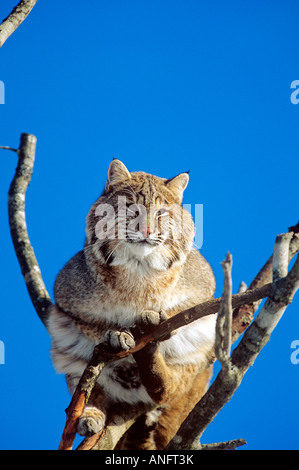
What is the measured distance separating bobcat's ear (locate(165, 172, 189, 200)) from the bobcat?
0.04ft

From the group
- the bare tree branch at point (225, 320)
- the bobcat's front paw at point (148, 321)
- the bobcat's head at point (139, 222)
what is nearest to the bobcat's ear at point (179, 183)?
the bobcat's head at point (139, 222)

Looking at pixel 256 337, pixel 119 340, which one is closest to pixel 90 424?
pixel 119 340

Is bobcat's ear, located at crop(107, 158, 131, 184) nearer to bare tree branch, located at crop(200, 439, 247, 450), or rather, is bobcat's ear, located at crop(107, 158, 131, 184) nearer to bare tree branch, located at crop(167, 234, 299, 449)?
bare tree branch, located at crop(167, 234, 299, 449)

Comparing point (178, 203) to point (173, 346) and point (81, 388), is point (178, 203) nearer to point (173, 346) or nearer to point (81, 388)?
point (173, 346)

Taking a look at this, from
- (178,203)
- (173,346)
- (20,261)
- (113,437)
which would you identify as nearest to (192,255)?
(178,203)

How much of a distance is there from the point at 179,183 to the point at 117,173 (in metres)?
0.68

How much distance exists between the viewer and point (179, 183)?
587 centimetres

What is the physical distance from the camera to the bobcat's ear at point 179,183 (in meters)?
5.83

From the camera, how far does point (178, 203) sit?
229 inches

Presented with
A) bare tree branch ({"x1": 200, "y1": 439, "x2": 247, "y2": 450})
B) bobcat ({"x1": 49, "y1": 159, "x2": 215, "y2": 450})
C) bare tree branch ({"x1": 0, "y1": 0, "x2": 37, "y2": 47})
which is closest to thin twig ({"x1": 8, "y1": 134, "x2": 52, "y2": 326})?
bobcat ({"x1": 49, "y1": 159, "x2": 215, "y2": 450})

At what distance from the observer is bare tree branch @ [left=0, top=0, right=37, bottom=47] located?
5152mm

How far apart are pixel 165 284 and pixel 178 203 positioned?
0.93m

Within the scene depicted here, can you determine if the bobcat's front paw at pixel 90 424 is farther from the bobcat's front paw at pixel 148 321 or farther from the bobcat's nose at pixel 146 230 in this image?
the bobcat's nose at pixel 146 230

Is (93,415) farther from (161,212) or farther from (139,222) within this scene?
(161,212)
